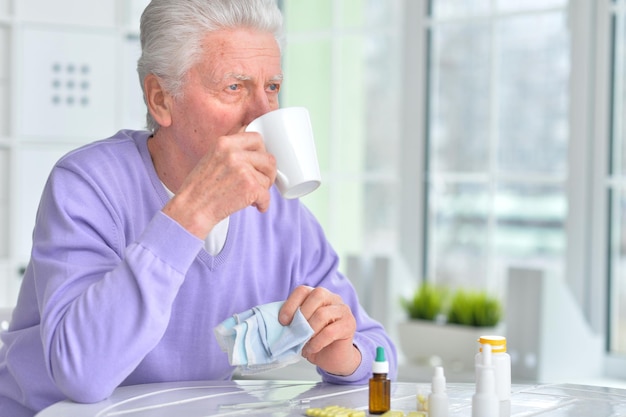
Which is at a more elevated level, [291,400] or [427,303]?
[291,400]

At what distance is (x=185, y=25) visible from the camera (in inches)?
64.6

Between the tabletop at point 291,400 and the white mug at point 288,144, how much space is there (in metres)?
0.32

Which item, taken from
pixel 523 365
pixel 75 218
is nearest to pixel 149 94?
pixel 75 218

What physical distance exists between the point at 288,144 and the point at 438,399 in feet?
1.48

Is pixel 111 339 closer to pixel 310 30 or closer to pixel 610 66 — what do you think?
pixel 610 66

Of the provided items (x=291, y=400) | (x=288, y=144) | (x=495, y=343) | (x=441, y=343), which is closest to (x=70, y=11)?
(x=441, y=343)

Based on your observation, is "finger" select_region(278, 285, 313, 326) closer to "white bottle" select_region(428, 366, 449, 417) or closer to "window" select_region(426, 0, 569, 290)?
"white bottle" select_region(428, 366, 449, 417)

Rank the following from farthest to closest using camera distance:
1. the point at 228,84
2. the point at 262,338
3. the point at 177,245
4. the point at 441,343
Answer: the point at 441,343
the point at 228,84
the point at 262,338
the point at 177,245

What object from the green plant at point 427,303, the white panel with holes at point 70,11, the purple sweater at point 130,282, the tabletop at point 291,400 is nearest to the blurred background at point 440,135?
the white panel with holes at point 70,11

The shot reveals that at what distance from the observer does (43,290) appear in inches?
58.0

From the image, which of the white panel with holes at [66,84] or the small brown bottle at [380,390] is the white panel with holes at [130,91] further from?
the small brown bottle at [380,390]

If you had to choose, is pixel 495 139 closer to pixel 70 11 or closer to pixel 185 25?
pixel 70 11

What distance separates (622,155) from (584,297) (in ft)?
1.68

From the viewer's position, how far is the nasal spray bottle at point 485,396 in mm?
1285
